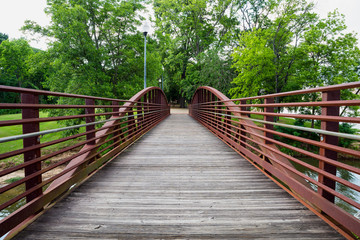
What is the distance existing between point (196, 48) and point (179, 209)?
26.6 meters

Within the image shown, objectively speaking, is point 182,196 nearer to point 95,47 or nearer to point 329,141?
point 329,141

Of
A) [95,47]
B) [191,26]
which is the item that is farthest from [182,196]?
[191,26]

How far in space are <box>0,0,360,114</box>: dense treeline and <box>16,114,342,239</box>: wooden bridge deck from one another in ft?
34.5

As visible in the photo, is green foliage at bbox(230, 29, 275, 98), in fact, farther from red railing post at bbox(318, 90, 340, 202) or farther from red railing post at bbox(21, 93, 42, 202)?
red railing post at bbox(21, 93, 42, 202)

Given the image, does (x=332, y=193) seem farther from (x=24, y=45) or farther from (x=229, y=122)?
(x=24, y=45)

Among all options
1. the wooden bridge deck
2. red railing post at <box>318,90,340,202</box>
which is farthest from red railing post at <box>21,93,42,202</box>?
red railing post at <box>318,90,340,202</box>

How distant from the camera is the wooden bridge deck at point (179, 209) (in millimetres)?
1730

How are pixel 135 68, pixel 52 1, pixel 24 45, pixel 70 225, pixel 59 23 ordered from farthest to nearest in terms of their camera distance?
pixel 24 45
pixel 135 68
pixel 52 1
pixel 59 23
pixel 70 225

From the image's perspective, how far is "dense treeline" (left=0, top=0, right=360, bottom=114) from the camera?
11.9 meters

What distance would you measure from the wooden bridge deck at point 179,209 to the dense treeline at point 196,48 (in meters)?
10.5

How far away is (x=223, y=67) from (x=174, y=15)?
37.6ft

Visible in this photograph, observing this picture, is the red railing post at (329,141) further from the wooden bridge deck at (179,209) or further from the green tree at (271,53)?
the green tree at (271,53)

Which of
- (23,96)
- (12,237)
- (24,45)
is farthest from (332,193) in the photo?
(24,45)

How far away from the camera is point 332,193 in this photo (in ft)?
5.73
